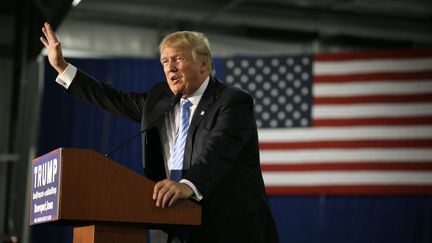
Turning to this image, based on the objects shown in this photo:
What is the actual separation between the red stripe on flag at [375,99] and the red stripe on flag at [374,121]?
6.5 inches

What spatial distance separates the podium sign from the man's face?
51 cm

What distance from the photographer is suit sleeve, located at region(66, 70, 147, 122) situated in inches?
101

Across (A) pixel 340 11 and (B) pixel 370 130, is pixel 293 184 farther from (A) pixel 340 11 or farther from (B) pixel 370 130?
(A) pixel 340 11

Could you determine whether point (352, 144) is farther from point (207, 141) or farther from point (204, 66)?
point (207, 141)

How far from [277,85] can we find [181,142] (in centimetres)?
515

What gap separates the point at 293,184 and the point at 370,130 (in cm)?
91

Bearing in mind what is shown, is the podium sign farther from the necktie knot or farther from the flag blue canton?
the flag blue canton

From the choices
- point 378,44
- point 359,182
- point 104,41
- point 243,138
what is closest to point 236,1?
point 104,41

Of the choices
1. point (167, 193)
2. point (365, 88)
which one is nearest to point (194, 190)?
point (167, 193)

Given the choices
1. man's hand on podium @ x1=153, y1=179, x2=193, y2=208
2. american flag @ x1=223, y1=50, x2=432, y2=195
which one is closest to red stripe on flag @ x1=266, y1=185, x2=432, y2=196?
american flag @ x1=223, y1=50, x2=432, y2=195

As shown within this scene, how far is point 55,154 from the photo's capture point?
189 centimetres

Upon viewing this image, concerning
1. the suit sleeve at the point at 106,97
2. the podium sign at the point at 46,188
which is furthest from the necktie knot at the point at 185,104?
the podium sign at the point at 46,188

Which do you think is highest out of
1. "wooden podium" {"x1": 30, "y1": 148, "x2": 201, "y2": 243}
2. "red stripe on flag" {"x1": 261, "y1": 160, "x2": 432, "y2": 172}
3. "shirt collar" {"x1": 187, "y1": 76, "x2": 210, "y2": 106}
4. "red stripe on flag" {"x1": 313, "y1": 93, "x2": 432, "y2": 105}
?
"red stripe on flag" {"x1": 313, "y1": 93, "x2": 432, "y2": 105}

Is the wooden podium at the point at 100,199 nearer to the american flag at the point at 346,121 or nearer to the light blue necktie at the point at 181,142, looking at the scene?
the light blue necktie at the point at 181,142
